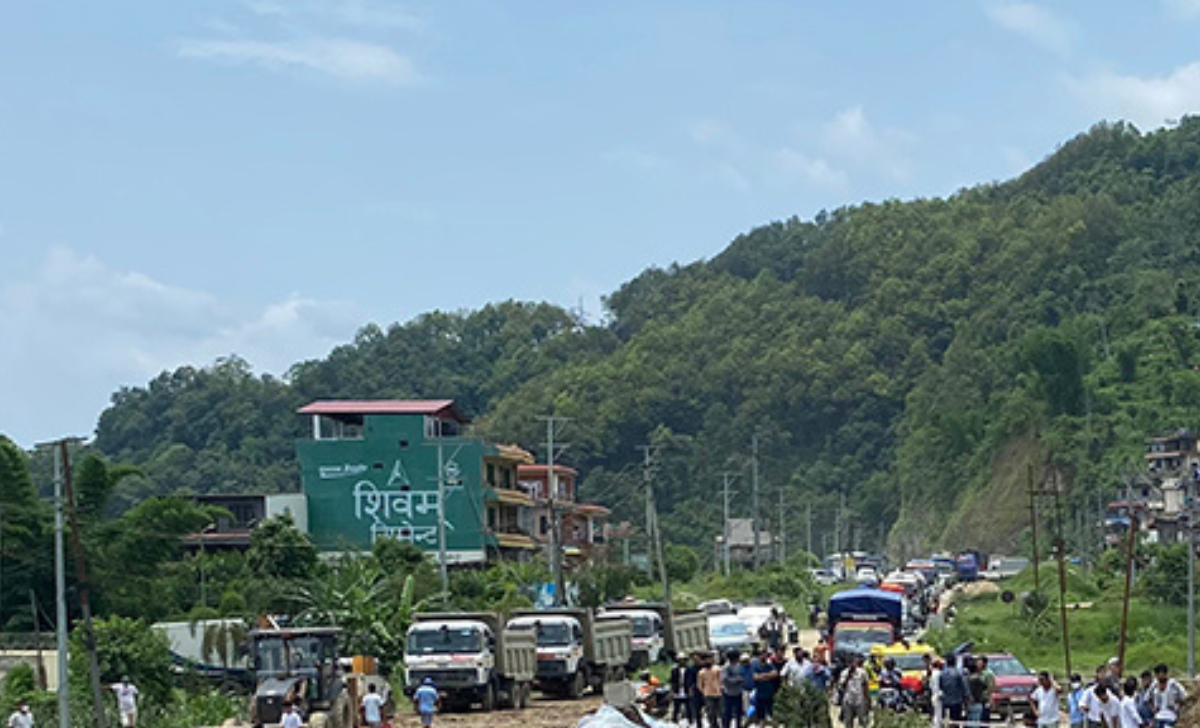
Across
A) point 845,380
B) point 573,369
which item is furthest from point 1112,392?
point 573,369

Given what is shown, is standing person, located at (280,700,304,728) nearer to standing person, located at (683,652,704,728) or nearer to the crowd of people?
the crowd of people

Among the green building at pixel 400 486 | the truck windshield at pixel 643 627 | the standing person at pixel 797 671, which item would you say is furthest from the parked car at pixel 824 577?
the standing person at pixel 797 671

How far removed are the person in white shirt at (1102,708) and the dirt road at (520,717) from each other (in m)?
12.2

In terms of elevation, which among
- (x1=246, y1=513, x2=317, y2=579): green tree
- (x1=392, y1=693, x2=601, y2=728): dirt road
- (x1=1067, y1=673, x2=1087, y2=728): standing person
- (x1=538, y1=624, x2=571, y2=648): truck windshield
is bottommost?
(x1=392, y1=693, x2=601, y2=728): dirt road

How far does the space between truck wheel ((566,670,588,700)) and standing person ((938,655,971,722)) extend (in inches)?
693

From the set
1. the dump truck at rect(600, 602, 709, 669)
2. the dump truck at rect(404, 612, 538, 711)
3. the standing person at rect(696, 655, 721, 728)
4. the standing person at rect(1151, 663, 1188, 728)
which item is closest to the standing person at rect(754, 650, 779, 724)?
the standing person at rect(696, 655, 721, 728)

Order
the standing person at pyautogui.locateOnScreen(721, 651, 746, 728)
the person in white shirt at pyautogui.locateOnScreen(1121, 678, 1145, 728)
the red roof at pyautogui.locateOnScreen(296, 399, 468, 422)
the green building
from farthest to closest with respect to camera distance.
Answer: the red roof at pyautogui.locateOnScreen(296, 399, 468, 422) → the green building → the standing person at pyautogui.locateOnScreen(721, 651, 746, 728) → the person in white shirt at pyautogui.locateOnScreen(1121, 678, 1145, 728)

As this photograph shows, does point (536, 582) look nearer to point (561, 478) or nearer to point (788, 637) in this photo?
point (788, 637)

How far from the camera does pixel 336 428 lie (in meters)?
98.6

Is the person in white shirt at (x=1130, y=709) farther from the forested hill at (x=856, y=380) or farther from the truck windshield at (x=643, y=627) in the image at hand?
the forested hill at (x=856, y=380)

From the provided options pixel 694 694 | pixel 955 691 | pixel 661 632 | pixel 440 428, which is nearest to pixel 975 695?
pixel 955 691

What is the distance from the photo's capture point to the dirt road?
40625 millimetres

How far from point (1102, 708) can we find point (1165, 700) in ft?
3.49

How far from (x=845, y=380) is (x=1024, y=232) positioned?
21.5 meters
